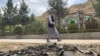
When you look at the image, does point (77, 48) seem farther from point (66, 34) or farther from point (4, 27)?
point (4, 27)

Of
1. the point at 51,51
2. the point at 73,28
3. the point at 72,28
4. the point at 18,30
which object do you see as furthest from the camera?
the point at 18,30

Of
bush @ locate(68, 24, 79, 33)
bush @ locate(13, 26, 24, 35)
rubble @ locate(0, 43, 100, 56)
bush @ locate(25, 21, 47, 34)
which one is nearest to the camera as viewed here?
rubble @ locate(0, 43, 100, 56)

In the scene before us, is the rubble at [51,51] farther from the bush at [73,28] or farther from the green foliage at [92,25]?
Answer: the bush at [73,28]

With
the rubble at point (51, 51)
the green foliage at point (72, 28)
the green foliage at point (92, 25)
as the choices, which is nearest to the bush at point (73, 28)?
the green foliage at point (72, 28)

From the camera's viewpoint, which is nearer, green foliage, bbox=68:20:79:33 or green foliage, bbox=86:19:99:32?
green foliage, bbox=86:19:99:32

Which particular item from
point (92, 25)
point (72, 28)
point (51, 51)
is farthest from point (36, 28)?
point (51, 51)

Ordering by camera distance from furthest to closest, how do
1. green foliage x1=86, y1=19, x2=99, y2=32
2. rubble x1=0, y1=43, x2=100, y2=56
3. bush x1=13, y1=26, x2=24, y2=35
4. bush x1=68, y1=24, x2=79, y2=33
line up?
bush x1=13, y1=26, x2=24, y2=35 < bush x1=68, y1=24, x2=79, y2=33 < green foliage x1=86, y1=19, x2=99, y2=32 < rubble x1=0, y1=43, x2=100, y2=56

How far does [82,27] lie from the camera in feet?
74.8

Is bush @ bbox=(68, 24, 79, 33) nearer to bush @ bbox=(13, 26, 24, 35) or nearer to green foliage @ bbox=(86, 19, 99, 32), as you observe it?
green foliage @ bbox=(86, 19, 99, 32)

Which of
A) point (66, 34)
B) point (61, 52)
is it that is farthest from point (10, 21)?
point (61, 52)

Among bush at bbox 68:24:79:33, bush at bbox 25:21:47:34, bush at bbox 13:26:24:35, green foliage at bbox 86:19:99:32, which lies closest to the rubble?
green foliage at bbox 86:19:99:32

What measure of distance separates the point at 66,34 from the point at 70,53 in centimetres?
913

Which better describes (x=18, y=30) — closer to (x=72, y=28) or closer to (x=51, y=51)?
(x=72, y=28)

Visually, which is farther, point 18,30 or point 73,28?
point 18,30
